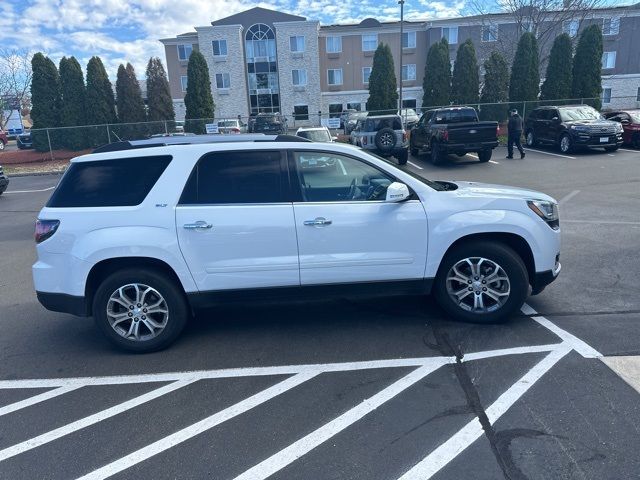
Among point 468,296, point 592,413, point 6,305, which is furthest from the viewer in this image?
point 6,305

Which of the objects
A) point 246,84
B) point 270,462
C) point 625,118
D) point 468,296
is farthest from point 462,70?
point 270,462

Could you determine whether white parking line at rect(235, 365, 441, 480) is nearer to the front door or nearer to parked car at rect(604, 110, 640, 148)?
the front door

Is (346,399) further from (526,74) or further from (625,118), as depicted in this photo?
(526,74)

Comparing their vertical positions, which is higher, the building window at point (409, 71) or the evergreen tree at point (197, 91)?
the building window at point (409, 71)

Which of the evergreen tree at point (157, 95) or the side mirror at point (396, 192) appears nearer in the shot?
the side mirror at point (396, 192)

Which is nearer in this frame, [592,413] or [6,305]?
[592,413]

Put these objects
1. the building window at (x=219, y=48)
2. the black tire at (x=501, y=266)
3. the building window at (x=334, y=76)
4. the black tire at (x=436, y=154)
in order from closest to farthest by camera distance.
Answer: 1. the black tire at (x=501, y=266)
2. the black tire at (x=436, y=154)
3. the building window at (x=219, y=48)
4. the building window at (x=334, y=76)

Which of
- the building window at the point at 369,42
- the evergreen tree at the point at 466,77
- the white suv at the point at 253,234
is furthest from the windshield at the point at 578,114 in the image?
the building window at the point at 369,42

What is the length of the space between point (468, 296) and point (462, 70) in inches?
1134

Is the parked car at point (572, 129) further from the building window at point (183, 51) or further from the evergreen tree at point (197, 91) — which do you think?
the building window at point (183, 51)

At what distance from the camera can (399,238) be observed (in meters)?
4.51

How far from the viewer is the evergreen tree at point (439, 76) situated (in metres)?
31.6

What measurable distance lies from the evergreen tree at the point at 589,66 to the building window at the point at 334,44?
2517 cm

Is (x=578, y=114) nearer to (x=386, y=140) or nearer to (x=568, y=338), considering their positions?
(x=386, y=140)
